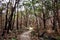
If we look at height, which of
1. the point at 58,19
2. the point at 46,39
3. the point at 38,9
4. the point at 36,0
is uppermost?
the point at 36,0

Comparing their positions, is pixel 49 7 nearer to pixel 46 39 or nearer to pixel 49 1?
pixel 49 1

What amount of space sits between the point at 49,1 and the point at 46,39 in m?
6.84

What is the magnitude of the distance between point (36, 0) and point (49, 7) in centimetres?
240

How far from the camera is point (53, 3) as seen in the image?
61.9 ft

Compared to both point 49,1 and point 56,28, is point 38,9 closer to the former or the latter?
point 49,1

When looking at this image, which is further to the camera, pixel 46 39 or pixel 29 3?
pixel 29 3

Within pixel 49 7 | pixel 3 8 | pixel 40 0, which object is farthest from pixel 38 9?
pixel 3 8

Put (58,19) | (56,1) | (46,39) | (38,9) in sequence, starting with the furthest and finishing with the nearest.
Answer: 1. (38,9)
2. (58,19)
3. (56,1)
4. (46,39)

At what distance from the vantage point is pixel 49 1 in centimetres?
1927

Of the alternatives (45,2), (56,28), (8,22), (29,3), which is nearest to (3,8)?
(8,22)

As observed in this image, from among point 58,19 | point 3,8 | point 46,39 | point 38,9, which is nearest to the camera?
point 46,39

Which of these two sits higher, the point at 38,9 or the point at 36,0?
the point at 36,0

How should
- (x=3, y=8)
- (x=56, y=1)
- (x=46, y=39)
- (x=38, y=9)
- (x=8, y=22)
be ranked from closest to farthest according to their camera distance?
(x=46, y=39), (x=8, y=22), (x=3, y=8), (x=56, y=1), (x=38, y=9)

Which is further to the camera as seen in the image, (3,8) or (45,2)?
(45,2)
